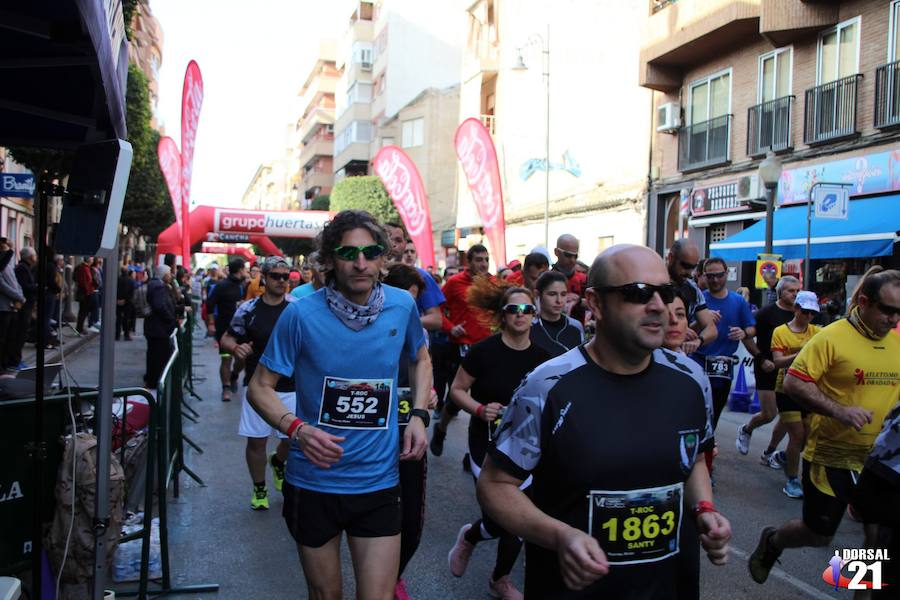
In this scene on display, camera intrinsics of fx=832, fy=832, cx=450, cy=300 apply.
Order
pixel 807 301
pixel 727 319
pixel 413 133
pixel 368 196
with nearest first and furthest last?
pixel 807 301 → pixel 727 319 → pixel 368 196 → pixel 413 133

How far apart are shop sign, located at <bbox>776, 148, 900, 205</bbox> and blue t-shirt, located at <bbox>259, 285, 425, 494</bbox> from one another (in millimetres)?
13576

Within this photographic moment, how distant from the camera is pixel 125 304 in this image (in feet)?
70.2

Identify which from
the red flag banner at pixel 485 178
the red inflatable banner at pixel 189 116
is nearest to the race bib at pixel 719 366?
the red inflatable banner at pixel 189 116

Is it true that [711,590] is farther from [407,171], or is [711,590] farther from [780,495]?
[407,171]

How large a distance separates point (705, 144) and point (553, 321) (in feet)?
58.5

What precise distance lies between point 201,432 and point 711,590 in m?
6.40

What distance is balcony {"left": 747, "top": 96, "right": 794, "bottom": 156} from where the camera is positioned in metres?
18.9

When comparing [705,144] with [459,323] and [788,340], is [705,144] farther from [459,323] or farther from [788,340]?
[788,340]

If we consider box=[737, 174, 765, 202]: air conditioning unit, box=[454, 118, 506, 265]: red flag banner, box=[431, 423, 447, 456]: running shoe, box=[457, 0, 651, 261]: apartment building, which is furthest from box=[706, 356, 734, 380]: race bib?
box=[457, 0, 651, 261]: apartment building

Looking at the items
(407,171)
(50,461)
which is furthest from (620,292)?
(407,171)

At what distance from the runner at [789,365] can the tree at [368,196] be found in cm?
4107

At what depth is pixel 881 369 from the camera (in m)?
4.39

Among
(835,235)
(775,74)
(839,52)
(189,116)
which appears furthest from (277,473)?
(775,74)

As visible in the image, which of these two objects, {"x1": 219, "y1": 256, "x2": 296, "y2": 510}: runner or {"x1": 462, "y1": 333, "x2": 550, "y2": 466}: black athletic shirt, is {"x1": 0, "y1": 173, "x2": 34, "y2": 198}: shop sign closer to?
{"x1": 219, "y1": 256, "x2": 296, "y2": 510}: runner
